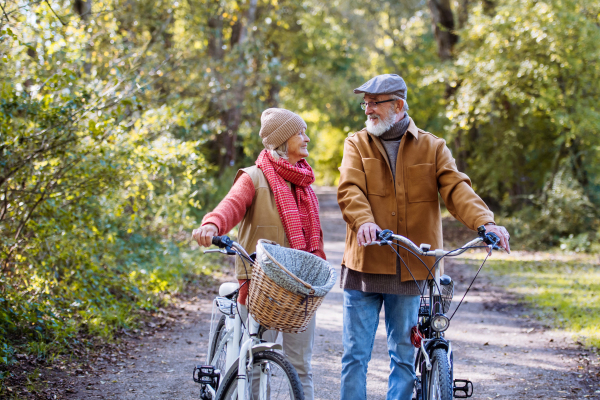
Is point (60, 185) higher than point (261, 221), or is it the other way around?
point (60, 185)

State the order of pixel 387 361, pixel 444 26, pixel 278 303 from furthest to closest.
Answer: pixel 444 26 < pixel 387 361 < pixel 278 303

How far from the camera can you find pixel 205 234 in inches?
115

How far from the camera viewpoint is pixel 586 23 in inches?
444

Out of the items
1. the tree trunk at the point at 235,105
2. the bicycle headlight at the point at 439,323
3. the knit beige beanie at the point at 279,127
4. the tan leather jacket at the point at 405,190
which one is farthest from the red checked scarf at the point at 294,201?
the tree trunk at the point at 235,105

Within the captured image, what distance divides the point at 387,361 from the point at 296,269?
10.5 ft

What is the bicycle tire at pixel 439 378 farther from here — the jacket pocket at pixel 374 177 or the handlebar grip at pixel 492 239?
the jacket pocket at pixel 374 177

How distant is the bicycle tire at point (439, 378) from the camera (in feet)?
9.57

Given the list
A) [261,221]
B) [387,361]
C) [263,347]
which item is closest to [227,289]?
[261,221]

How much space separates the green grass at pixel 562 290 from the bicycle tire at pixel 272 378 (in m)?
4.34

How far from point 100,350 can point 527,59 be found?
10506mm

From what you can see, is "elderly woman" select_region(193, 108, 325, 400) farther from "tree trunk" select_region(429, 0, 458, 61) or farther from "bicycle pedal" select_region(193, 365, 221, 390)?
"tree trunk" select_region(429, 0, 458, 61)

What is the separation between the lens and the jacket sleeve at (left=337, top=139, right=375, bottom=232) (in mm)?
3266

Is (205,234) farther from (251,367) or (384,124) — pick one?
(384,124)

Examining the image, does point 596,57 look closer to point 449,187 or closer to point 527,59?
point 527,59
